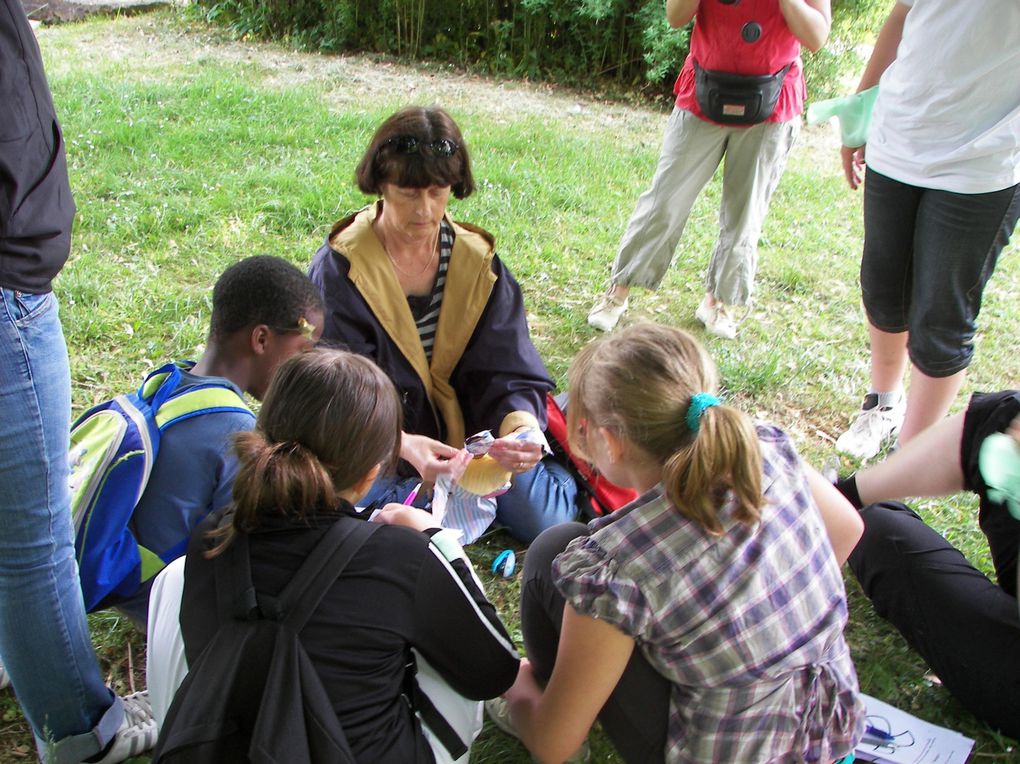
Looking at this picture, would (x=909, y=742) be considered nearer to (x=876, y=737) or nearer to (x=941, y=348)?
(x=876, y=737)

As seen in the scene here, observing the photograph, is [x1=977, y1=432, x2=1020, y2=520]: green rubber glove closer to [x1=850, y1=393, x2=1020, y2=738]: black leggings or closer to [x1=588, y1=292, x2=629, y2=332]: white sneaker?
[x1=850, y1=393, x2=1020, y2=738]: black leggings

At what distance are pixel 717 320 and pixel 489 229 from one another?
4.69ft

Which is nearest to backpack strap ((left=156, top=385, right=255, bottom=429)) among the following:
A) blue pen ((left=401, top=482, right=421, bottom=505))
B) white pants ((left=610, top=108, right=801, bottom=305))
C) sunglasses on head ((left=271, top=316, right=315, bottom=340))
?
sunglasses on head ((left=271, top=316, right=315, bottom=340))

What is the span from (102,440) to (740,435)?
1.32 meters

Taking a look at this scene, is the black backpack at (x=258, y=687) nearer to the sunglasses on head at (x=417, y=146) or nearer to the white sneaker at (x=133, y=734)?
the white sneaker at (x=133, y=734)

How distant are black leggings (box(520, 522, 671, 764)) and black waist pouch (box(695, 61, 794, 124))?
231cm

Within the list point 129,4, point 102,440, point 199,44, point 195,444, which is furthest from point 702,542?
point 129,4

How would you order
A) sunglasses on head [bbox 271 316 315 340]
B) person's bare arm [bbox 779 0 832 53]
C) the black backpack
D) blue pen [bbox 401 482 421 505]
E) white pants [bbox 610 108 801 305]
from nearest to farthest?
1. the black backpack
2. sunglasses on head [bbox 271 316 315 340]
3. blue pen [bbox 401 482 421 505]
4. person's bare arm [bbox 779 0 832 53]
5. white pants [bbox 610 108 801 305]

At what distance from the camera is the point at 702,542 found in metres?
1.48

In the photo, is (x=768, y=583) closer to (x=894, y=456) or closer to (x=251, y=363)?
(x=894, y=456)

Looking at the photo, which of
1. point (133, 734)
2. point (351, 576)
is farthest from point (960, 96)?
point (133, 734)

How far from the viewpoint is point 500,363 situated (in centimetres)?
264

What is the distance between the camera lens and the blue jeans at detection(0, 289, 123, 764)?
142cm

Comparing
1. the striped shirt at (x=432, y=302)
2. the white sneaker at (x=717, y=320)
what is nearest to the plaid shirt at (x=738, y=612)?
the striped shirt at (x=432, y=302)
